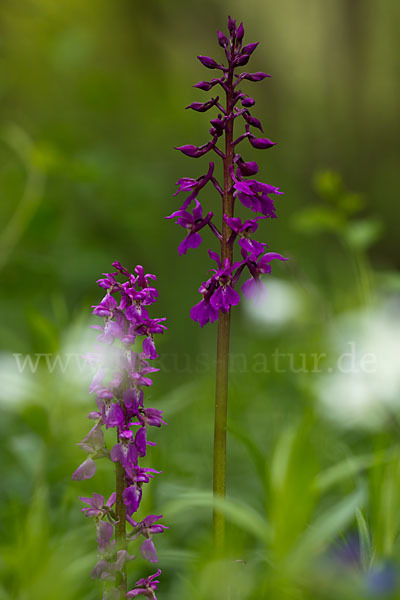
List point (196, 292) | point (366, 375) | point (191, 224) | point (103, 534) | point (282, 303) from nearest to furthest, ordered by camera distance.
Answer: point (103, 534) < point (191, 224) < point (366, 375) < point (282, 303) < point (196, 292)

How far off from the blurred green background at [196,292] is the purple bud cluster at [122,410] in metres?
0.08

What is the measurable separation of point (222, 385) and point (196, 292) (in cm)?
415

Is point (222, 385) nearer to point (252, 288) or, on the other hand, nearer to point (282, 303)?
point (252, 288)

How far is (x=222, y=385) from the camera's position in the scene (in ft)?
4.41

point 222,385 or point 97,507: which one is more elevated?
point 222,385

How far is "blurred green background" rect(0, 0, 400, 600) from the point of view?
4.52 feet

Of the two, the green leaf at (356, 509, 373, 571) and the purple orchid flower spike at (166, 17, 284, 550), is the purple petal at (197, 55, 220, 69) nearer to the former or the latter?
the purple orchid flower spike at (166, 17, 284, 550)

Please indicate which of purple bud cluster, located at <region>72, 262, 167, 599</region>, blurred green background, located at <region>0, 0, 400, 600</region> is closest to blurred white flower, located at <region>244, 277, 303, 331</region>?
blurred green background, located at <region>0, 0, 400, 600</region>

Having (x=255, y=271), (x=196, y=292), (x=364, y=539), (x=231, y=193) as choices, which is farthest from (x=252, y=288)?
(x=196, y=292)

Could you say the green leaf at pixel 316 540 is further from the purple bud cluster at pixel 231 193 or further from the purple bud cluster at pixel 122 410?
the purple bud cluster at pixel 231 193

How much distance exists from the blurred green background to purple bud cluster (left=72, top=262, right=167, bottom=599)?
81mm

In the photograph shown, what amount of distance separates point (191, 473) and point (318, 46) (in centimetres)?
596

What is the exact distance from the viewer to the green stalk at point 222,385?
1.33 metres

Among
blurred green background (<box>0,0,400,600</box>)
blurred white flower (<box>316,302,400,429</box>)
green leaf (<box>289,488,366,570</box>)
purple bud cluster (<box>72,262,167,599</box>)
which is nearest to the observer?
green leaf (<box>289,488,366,570</box>)
